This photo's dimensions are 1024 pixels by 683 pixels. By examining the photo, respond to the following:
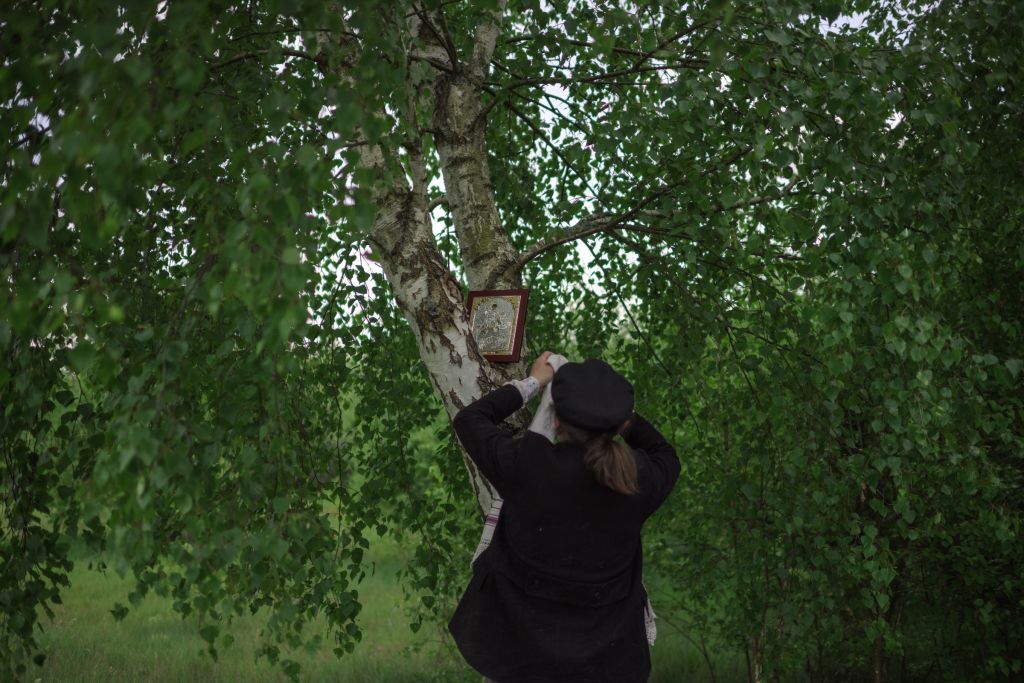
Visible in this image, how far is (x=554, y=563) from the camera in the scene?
2498 millimetres

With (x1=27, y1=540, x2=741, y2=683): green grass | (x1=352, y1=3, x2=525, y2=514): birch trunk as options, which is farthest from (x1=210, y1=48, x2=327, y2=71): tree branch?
(x1=27, y1=540, x2=741, y2=683): green grass

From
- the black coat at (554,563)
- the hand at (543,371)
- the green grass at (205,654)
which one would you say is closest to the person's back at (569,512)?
the black coat at (554,563)

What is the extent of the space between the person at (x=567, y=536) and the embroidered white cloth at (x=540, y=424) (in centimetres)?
3

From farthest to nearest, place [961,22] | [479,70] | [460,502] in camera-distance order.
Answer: [460,502], [479,70], [961,22]

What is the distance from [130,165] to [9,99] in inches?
32.1

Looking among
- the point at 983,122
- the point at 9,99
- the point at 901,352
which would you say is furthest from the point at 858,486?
the point at 9,99

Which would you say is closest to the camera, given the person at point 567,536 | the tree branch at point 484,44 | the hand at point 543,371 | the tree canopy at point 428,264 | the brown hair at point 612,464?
the tree canopy at point 428,264

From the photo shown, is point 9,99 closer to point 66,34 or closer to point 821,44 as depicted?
point 66,34

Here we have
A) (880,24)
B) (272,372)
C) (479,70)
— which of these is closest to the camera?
(272,372)

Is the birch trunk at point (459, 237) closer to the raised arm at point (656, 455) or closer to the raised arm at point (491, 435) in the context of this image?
the raised arm at point (491, 435)

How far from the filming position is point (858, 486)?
3705 millimetres

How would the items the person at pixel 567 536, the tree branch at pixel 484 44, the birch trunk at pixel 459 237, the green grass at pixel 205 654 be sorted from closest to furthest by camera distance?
1. the person at pixel 567 536
2. the birch trunk at pixel 459 237
3. the tree branch at pixel 484 44
4. the green grass at pixel 205 654

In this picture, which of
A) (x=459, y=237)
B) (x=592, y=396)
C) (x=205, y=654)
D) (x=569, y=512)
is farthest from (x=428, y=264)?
(x=205, y=654)

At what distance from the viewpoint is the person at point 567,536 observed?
7.94 ft
